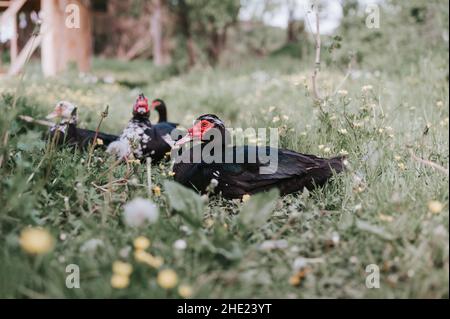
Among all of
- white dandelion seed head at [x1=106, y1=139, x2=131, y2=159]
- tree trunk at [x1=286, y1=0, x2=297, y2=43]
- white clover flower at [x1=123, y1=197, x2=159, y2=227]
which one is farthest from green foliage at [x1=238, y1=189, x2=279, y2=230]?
tree trunk at [x1=286, y1=0, x2=297, y2=43]

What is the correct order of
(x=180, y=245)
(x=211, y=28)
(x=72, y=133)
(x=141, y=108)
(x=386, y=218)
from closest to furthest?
(x=180, y=245), (x=386, y=218), (x=72, y=133), (x=141, y=108), (x=211, y=28)

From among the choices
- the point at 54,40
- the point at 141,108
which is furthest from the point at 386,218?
the point at 54,40

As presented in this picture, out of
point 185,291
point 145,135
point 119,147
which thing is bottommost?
point 185,291

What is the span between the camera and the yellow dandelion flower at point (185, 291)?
1544mm

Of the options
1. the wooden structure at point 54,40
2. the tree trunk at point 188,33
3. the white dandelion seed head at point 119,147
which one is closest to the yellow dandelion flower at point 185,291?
the white dandelion seed head at point 119,147

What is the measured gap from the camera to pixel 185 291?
1544 mm

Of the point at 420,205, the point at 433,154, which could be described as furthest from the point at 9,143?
the point at 433,154

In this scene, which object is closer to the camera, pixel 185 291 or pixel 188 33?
pixel 185 291

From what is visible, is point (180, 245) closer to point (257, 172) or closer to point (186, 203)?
point (186, 203)

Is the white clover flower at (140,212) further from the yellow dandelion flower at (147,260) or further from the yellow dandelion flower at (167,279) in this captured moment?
the yellow dandelion flower at (167,279)

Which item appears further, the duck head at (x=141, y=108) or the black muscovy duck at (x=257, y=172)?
the duck head at (x=141, y=108)

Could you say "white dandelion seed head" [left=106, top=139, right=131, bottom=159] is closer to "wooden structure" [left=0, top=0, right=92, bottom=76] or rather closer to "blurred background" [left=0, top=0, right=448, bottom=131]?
"blurred background" [left=0, top=0, right=448, bottom=131]

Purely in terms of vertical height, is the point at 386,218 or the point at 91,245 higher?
the point at 386,218
